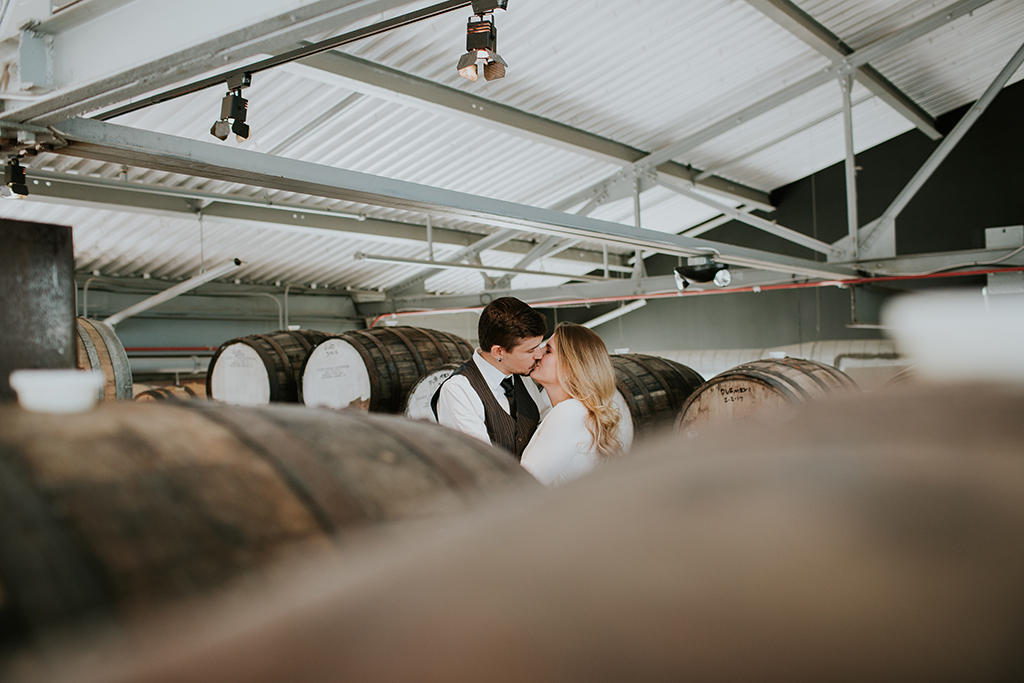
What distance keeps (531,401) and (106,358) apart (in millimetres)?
2552

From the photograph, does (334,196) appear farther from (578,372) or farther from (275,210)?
(275,210)

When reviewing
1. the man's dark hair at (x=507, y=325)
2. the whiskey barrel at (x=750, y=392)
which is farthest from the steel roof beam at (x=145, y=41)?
the whiskey barrel at (x=750, y=392)

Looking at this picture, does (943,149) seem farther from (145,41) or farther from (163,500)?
(163,500)

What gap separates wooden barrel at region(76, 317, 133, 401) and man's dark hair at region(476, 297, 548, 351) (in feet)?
7.20

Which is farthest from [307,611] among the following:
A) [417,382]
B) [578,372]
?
[417,382]

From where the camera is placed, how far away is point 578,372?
9.09ft

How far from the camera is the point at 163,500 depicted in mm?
703

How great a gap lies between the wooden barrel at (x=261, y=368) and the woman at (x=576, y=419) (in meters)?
3.43

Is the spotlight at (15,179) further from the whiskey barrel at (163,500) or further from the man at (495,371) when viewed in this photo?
the whiskey barrel at (163,500)

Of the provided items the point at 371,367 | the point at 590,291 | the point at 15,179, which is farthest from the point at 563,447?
the point at 590,291

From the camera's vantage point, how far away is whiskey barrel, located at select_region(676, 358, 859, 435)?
4.17 m

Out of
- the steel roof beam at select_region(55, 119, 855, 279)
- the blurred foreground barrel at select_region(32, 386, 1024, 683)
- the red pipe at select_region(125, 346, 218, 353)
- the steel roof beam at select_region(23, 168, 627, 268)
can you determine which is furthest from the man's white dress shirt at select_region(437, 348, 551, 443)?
the red pipe at select_region(125, 346, 218, 353)

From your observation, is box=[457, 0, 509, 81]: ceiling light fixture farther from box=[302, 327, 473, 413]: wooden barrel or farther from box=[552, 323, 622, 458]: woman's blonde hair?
box=[302, 327, 473, 413]: wooden barrel

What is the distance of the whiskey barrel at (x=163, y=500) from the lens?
2.01ft
